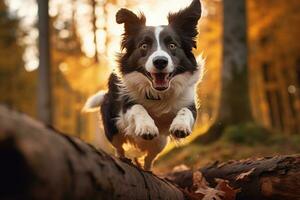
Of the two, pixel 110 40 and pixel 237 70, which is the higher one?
pixel 110 40

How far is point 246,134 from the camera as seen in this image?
9328 mm

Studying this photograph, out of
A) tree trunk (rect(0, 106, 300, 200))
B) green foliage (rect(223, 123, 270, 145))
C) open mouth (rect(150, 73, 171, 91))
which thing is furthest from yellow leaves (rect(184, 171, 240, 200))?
green foliage (rect(223, 123, 270, 145))

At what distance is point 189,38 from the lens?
5691 millimetres

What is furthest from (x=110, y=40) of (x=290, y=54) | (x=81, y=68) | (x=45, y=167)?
(x=45, y=167)

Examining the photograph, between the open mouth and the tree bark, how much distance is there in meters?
0.99

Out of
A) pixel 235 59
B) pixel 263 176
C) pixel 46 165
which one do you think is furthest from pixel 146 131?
pixel 235 59

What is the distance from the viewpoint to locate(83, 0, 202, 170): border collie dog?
5.11 m

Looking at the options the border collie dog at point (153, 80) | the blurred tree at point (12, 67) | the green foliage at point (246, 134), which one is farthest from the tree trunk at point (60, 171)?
the blurred tree at point (12, 67)

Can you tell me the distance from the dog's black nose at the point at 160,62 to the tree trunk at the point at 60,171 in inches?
62.1

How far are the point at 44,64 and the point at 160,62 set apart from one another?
1080 cm

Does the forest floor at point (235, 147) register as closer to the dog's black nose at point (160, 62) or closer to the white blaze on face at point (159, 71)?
the white blaze on face at point (159, 71)

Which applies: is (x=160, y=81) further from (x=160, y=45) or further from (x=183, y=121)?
(x=183, y=121)

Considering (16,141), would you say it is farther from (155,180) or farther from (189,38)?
(189,38)

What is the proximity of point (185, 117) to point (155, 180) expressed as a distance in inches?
55.2
